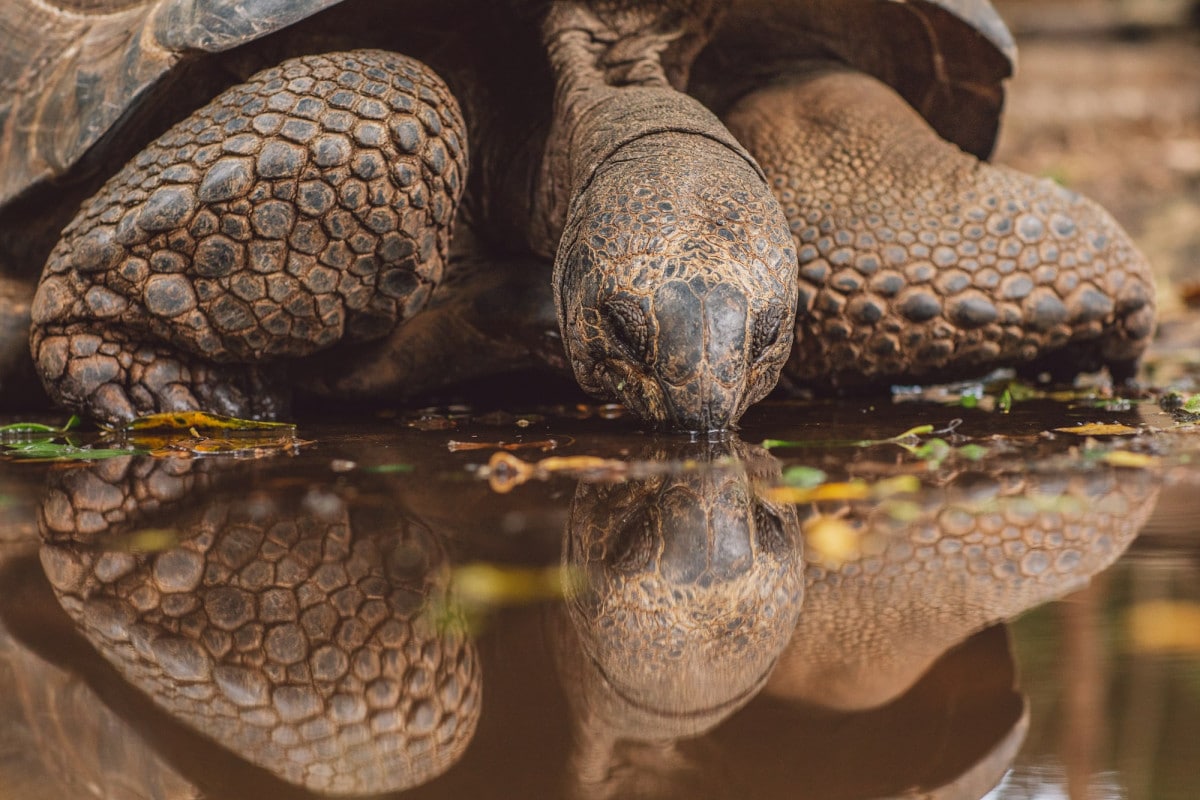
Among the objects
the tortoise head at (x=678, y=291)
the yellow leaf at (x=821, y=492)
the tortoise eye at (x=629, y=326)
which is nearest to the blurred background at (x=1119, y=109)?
the tortoise head at (x=678, y=291)

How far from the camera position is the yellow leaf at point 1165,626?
52.6 inches

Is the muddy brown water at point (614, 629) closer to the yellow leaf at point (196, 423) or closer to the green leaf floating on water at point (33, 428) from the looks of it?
the yellow leaf at point (196, 423)

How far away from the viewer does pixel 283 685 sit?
137 centimetres

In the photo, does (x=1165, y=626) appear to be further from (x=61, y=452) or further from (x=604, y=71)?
(x=604, y=71)

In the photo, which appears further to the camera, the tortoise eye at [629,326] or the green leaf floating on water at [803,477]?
the tortoise eye at [629,326]

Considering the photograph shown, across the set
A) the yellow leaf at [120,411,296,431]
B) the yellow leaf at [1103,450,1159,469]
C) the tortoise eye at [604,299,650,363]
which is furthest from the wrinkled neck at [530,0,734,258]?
the yellow leaf at [1103,450,1159,469]

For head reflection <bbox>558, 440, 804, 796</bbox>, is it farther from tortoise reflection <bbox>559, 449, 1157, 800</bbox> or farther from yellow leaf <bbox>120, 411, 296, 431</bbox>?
yellow leaf <bbox>120, 411, 296, 431</bbox>

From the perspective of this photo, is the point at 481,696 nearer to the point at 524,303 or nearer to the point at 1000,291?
the point at 524,303

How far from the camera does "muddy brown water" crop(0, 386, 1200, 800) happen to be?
1.15 metres

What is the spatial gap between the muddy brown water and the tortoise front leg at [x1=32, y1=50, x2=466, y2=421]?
0.76 m

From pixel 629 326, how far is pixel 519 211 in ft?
4.52

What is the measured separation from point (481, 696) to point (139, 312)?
2237 mm

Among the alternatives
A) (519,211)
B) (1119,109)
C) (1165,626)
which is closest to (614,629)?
(1165,626)

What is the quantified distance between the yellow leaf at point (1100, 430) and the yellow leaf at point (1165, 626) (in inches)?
55.1
